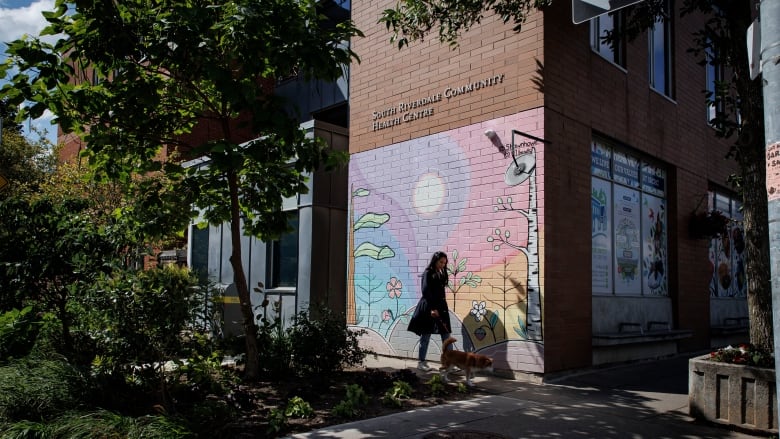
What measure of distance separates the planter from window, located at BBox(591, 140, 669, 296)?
3190 millimetres

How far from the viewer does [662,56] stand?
12508mm

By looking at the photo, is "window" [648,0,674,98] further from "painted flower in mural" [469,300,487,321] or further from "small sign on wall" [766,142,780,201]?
"small sign on wall" [766,142,780,201]

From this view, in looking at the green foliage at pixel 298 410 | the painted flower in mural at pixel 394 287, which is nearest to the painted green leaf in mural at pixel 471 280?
the painted flower in mural at pixel 394 287

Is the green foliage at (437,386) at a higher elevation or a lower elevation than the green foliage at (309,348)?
lower

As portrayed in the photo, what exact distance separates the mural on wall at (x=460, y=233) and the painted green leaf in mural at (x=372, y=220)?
19mm

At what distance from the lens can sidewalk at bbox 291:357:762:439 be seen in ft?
18.6

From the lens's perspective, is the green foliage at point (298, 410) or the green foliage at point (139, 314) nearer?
the green foliage at point (139, 314)

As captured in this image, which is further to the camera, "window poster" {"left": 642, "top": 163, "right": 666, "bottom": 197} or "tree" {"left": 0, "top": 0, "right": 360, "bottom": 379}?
"window poster" {"left": 642, "top": 163, "right": 666, "bottom": 197}

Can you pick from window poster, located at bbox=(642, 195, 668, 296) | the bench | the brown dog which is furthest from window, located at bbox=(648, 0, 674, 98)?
the brown dog

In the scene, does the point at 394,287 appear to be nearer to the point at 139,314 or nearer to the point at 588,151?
the point at 588,151

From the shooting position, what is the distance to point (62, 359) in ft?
20.7

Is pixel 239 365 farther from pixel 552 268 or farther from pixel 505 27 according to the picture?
pixel 505 27

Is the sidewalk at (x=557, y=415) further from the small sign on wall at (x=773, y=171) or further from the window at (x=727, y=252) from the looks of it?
the window at (x=727, y=252)

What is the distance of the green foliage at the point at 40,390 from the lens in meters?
5.11
